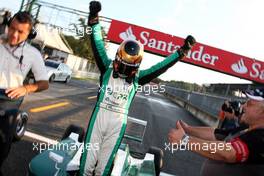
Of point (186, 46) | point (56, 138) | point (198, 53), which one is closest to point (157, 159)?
point (186, 46)

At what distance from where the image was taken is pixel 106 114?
3.90 metres

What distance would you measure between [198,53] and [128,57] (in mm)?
25237

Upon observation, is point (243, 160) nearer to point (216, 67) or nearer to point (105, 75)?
point (105, 75)

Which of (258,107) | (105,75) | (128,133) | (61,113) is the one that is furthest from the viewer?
(61,113)

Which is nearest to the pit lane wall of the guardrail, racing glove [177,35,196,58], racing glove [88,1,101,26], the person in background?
the guardrail

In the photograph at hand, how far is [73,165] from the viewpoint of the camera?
3838 millimetres

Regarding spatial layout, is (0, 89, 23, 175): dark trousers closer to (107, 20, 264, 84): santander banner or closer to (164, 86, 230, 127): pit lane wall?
(164, 86, 230, 127): pit lane wall

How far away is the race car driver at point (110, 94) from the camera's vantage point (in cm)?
383

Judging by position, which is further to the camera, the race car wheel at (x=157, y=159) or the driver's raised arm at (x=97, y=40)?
the race car wheel at (x=157, y=159)

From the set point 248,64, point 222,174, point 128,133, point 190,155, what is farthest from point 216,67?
point 222,174

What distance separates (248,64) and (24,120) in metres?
25.0

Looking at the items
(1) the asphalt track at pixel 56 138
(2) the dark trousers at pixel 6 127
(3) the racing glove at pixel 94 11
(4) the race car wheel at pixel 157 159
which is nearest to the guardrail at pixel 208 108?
(1) the asphalt track at pixel 56 138

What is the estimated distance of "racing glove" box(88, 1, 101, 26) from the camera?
4.12 metres

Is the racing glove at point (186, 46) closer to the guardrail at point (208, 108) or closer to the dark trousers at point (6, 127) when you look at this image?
the dark trousers at point (6, 127)
